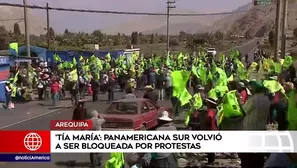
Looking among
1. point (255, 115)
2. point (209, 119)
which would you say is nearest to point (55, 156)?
point (209, 119)

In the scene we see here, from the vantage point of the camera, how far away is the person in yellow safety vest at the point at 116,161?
5.62m

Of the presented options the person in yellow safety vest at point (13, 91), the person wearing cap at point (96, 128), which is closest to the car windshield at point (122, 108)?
the person wearing cap at point (96, 128)

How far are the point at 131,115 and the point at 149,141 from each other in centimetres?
162

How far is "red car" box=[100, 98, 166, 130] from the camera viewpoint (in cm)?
683

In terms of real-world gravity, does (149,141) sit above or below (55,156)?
above

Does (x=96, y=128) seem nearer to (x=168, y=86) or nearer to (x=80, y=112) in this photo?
(x=80, y=112)

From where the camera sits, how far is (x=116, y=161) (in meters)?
5.64

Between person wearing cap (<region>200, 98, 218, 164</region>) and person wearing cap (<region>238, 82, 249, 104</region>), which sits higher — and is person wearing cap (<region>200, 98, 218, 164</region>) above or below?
below

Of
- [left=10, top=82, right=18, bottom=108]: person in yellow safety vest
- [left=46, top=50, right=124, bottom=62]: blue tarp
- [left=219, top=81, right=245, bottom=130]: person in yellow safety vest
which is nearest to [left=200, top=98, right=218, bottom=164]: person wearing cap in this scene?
[left=219, top=81, right=245, bottom=130]: person in yellow safety vest

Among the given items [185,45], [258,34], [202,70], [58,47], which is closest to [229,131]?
[202,70]

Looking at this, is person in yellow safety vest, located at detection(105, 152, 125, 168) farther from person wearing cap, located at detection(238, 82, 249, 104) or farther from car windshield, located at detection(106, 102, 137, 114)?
person wearing cap, located at detection(238, 82, 249, 104)

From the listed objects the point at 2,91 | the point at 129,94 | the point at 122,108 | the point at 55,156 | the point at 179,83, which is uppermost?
the point at 179,83

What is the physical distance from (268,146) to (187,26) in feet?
18.9

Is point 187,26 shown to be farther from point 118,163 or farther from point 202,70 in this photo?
point 118,163
